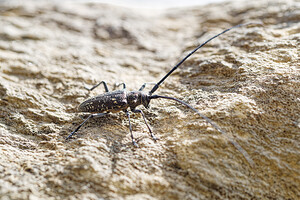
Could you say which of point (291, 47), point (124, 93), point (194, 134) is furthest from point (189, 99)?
point (291, 47)

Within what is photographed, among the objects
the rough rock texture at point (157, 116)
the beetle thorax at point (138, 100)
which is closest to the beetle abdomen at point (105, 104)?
the beetle thorax at point (138, 100)

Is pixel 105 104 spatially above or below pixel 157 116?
above

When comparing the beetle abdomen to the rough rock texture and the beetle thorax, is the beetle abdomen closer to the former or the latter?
the beetle thorax

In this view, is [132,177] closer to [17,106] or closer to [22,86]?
[17,106]

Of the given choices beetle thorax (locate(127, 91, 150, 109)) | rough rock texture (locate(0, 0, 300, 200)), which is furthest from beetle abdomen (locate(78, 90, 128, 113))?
rough rock texture (locate(0, 0, 300, 200))

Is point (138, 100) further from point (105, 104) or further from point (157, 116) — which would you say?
point (105, 104)

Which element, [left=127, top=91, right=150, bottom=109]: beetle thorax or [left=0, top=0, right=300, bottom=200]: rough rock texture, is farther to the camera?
[left=127, top=91, right=150, bottom=109]: beetle thorax

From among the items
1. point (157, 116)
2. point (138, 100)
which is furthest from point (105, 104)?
point (157, 116)

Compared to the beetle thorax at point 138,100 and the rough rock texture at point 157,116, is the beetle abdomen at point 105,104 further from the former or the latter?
the rough rock texture at point 157,116

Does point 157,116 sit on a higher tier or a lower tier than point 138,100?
lower
